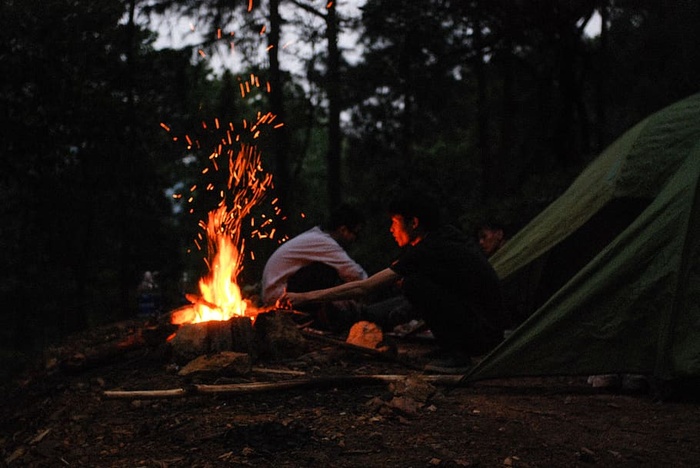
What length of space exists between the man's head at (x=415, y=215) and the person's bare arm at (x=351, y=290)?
384 mm

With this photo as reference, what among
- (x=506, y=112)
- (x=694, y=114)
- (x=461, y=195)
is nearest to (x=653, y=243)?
(x=694, y=114)

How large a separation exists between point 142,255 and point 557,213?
54.0 ft

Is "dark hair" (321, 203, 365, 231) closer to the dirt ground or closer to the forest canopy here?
the dirt ground

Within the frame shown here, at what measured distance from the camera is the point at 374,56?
1697 cm

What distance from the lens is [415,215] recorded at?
5.22 metres

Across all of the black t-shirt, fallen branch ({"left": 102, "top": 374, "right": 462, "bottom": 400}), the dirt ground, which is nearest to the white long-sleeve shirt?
the black t-shirt

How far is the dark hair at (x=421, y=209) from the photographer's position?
5.19 metres

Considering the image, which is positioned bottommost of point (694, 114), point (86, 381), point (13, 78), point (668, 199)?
point (86, 381)

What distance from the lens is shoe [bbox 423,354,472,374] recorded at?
4836mm

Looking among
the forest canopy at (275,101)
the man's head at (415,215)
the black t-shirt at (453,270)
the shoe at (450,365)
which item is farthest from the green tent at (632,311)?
the forest canopy at (275,101)

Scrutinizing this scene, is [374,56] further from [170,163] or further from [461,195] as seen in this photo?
[170,163]

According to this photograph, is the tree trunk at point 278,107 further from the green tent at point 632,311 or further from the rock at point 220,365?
the green tent at point 632,311

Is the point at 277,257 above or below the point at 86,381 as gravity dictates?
above

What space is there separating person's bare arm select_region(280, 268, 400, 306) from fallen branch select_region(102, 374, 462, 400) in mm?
928
